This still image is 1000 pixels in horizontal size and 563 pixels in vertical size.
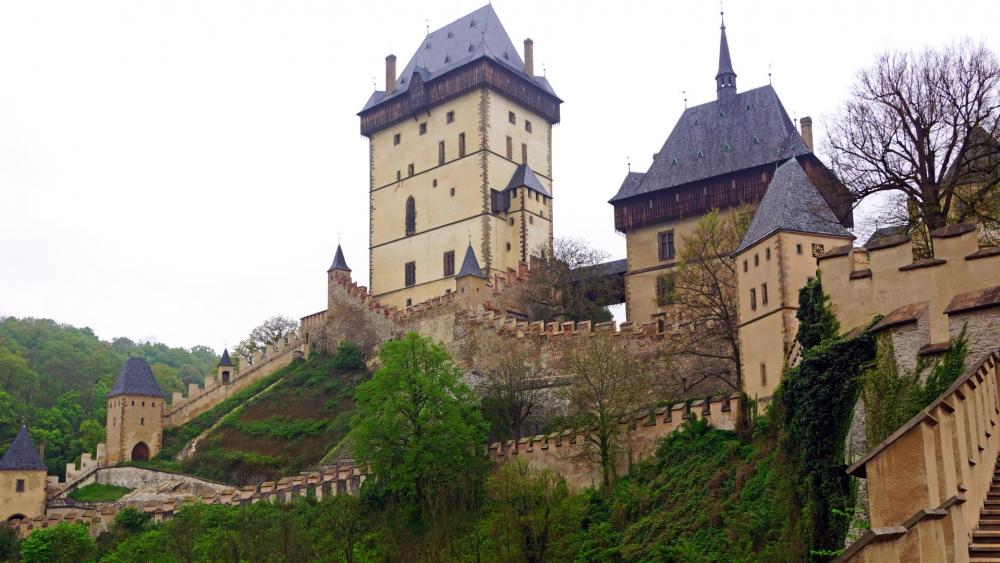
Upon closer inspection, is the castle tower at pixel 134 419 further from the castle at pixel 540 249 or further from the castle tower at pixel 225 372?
the castle tower at pixel 225 372

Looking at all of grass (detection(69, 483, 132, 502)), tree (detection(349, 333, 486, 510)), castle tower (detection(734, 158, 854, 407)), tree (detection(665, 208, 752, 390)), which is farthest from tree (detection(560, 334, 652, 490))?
grass (detection(69, 483, 132, 502))

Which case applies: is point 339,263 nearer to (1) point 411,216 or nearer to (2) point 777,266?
(1) point 411,216

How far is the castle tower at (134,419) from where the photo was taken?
159 feet

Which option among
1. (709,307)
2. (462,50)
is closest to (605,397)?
(709,307)

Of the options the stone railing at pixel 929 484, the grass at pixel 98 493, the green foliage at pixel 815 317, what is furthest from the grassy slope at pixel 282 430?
the stone railing at pixel 929 484

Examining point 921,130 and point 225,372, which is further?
point 225,372

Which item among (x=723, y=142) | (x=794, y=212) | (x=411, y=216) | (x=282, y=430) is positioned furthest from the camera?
(x=411, y=216)

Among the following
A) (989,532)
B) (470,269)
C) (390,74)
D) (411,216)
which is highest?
(390,74)

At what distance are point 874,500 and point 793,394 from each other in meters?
7.93

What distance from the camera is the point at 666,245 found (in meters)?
44.4

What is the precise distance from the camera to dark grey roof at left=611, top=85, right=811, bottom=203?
42906mm

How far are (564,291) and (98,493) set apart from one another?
20.1 metres

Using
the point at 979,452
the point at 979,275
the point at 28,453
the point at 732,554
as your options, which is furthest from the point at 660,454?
the point at 28,453

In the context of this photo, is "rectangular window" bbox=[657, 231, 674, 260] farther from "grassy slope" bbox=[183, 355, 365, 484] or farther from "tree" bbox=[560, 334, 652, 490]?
"grassy slope" bbox=[183, 355, 365, 484]
